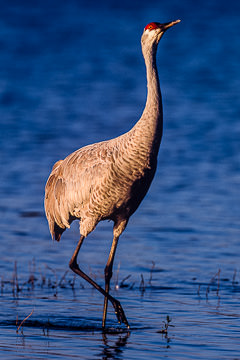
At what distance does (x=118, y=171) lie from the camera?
7.51 metres

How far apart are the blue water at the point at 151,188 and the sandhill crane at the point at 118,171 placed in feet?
2.20

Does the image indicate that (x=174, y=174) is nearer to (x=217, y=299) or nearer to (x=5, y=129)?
(x=5, y=129)

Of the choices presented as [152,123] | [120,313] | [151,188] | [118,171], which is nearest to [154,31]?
[152,123]

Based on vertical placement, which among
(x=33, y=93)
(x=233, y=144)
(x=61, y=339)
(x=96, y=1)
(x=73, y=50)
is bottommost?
(x=61, y=339)

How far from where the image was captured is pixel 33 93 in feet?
85.6

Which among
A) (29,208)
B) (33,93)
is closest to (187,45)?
(33,93)

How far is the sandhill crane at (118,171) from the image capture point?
739cm

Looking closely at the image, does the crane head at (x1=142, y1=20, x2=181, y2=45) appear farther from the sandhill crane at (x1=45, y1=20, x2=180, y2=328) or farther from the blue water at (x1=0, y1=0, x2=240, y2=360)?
the blue water at (x1=0, y1=0, x2=240, y2=360)

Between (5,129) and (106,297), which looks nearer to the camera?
(106,297)

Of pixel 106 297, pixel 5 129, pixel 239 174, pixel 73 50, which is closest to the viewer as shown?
pixel 106 297

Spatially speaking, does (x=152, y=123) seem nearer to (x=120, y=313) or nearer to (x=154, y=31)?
(x=154, y=31)

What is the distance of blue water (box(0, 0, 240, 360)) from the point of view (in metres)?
7.29

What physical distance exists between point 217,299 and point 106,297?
118cm

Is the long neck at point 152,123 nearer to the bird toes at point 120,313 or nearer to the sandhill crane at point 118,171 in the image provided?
the sandhill crane at point 118,171
